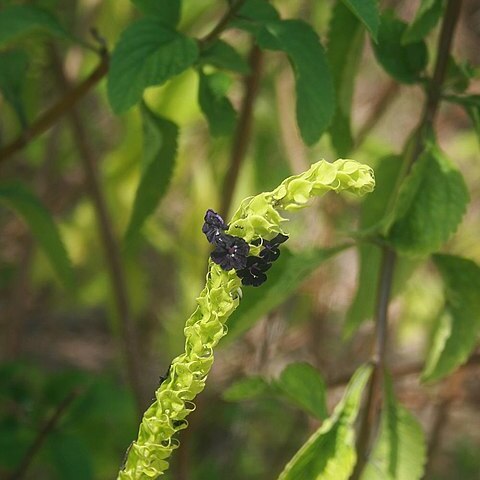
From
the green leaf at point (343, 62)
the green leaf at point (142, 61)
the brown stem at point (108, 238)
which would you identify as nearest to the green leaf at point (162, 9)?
the green leaf at point (142, 61)

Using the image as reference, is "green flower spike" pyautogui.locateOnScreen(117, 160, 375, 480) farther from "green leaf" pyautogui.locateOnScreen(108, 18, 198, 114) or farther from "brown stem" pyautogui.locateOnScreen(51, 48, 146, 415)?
"brown stem" pyautogui.locateOnScreen(51, 48, 146, 415)

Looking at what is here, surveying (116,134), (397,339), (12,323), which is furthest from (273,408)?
(116,134)

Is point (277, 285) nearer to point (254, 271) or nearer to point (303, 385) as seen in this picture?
point (303, 385)

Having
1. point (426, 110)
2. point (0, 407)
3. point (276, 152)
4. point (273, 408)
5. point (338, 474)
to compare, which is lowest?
point (273, 408)

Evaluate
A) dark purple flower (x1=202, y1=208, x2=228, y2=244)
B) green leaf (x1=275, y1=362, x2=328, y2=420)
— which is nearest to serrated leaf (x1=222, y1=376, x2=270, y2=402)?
green leaf (x1=275, y1=362, x2=328, y2=420)

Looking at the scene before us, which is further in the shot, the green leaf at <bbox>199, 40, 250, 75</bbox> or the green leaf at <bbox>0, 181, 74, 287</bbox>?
the green leaf at <bbox>0, 181, 74, 287</bbox>

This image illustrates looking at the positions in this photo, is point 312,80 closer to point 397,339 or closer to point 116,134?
point 397,339
